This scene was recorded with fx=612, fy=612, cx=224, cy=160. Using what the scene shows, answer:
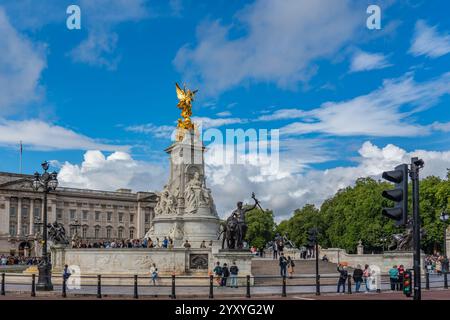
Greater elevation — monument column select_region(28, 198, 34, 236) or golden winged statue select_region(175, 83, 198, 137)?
golden winged statue select_region(175, 83, 198, 137)

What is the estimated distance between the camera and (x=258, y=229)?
12925 centimetres

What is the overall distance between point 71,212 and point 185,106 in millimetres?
75913

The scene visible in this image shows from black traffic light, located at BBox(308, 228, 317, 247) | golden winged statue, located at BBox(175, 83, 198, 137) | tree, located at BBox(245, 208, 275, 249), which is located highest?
golden winged statue, located at BBox(175, 83, 198, 137)

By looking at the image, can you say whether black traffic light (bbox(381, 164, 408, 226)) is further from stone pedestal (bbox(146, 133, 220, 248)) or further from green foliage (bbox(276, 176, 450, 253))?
green foliage (bbox(276, 176, 450, 253))

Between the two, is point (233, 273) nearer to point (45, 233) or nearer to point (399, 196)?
point (45, 233)

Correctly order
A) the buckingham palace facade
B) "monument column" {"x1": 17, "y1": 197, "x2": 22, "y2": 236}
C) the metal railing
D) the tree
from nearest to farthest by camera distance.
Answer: the metal railing, the buckingham palace facade, "monument column" {"x1": 17, "y1": 197, "x2": 22, "y2": 236}, the tree

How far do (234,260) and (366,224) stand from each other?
51.6m

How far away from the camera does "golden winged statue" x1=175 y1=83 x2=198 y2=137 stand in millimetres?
63344

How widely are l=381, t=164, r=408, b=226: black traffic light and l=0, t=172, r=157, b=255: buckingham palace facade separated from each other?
103860 mm

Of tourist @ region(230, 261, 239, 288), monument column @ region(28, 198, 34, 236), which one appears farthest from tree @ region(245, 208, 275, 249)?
tourist @ region(230, 261, 239, 288)

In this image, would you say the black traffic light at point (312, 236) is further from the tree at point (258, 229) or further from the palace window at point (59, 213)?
the palace window at point (59, 213)

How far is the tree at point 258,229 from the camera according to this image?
422 feet

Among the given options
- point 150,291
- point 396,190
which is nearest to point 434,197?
point 150,291
